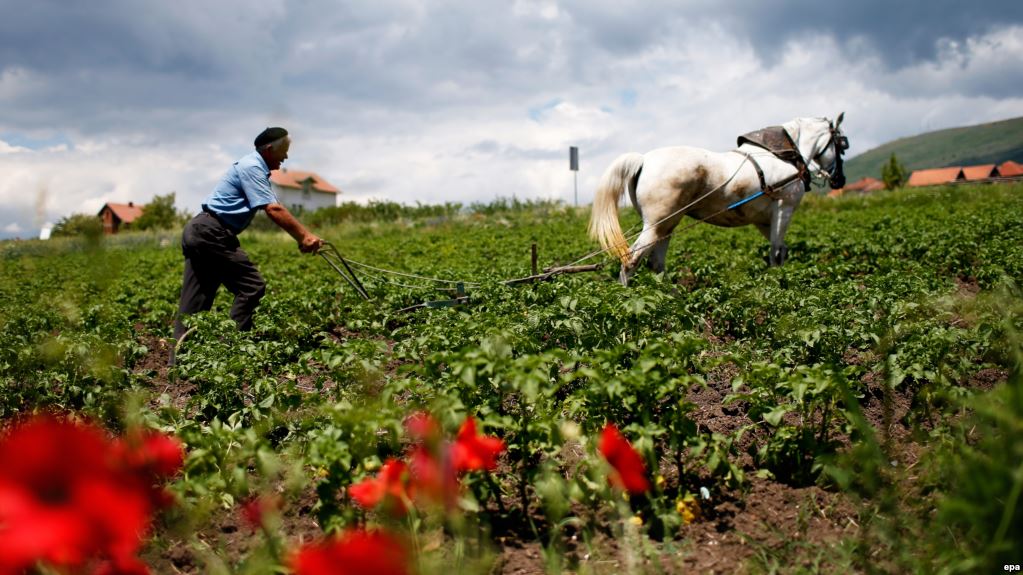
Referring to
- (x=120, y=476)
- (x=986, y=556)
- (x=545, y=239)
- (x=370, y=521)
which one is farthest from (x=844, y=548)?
(x=545, y=239)

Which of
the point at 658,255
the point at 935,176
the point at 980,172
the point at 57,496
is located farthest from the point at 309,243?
the point at 980,172

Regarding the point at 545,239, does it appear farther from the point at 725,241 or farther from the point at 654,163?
the point at 654,163

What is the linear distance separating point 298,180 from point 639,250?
286 ft

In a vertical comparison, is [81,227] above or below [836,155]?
below

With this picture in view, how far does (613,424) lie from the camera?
2873 millimetres

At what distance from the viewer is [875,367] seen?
3.59 metres

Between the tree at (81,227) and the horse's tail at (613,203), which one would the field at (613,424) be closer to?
the tree at (81,227)

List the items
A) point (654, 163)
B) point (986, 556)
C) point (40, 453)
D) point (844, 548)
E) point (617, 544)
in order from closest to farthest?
1. point (40, 453)
2. point (986, 556)
3. point (844, 548)
4. point (617, 544)
5. point (654, 163)

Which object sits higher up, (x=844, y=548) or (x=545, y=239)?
(x=545, y=239)

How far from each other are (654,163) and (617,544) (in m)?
5.37

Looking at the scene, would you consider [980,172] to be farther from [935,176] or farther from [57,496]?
[57,496]

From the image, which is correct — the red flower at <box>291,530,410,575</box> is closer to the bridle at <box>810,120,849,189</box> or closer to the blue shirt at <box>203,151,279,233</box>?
the blue shirt at <box>203,151,279,233</box>

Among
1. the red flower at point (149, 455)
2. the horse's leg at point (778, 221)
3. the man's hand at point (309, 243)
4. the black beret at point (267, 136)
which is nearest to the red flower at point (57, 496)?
the red flower at point (149, 455)

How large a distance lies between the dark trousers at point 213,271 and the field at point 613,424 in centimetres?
29
